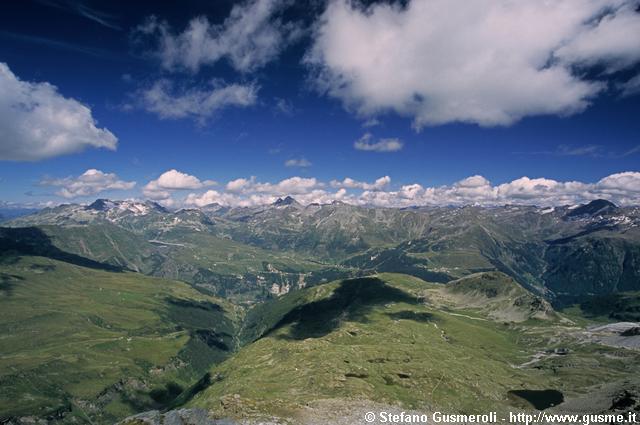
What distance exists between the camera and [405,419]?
143 meters

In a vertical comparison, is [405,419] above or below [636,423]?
below

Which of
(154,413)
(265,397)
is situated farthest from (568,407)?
(154,413)

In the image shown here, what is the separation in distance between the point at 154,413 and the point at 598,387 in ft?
634

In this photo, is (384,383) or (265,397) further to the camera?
(384,383)

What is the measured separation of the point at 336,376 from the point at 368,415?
52.7 meters

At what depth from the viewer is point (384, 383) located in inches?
7608

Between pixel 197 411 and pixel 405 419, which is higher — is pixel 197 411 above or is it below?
above

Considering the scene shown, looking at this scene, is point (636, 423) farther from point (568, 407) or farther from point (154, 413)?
point (154, 413)

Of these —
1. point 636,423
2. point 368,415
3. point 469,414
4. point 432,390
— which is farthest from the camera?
point 432,390

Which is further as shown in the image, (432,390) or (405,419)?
(432,390)

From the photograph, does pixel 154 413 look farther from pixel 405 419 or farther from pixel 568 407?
pixel 568 407

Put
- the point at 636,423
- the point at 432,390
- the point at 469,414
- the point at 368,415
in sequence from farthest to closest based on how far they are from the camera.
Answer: the point at 432,390 → the point at 469,414 → the point at 368,415 → the point at 636,423

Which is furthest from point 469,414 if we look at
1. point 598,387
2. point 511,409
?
point 598,387

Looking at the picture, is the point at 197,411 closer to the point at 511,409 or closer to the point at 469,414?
the point at 469,414
